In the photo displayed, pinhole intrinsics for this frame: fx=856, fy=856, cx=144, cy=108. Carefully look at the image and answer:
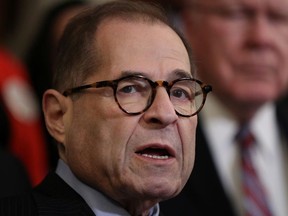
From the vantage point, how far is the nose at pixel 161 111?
5.79 feet

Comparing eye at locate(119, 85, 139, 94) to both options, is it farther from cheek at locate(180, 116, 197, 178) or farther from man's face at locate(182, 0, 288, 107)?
man's face at locate(182, 0, 288, 107)

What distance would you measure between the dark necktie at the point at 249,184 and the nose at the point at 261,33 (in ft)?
1.06

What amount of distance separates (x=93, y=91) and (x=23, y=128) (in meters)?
1.54

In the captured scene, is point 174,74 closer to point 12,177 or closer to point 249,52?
point 12,177

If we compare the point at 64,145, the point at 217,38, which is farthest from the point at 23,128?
the point at 64,145

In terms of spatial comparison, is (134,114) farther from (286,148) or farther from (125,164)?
(286,148)

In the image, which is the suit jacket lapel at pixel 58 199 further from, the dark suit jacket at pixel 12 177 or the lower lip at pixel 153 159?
the dark suit jacket at pixel 12 177

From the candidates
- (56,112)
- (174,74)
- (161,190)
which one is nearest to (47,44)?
(56,112)

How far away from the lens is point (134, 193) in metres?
1.77

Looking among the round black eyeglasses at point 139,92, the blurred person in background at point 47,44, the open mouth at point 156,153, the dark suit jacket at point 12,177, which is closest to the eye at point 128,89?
the round black eyeglasses at point 139,92

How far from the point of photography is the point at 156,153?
1.79 m

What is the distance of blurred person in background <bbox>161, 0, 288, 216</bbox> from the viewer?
311cm

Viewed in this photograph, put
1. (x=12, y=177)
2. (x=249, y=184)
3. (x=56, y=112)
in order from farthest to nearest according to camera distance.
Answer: (x=249, y=184), (x=12, y=177), (x=56, y=112)

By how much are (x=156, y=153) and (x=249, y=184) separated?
1.32 m
